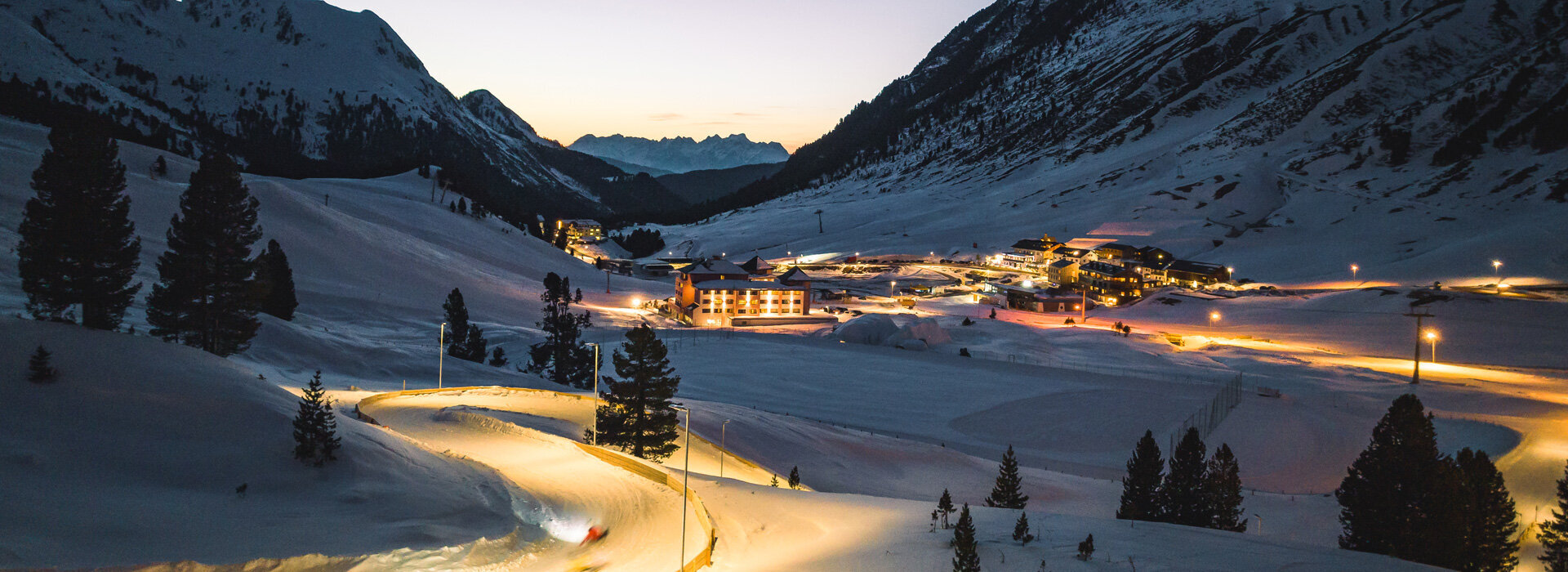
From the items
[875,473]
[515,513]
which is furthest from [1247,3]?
[515,513]

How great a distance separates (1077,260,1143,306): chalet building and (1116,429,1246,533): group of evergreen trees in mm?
65381

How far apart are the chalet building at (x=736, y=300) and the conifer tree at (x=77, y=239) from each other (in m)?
47.2

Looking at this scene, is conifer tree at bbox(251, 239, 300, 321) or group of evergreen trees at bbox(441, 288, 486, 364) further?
group of evergreen trees at bbox(441, 288, 486, 364)

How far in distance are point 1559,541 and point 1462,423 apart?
19.9m

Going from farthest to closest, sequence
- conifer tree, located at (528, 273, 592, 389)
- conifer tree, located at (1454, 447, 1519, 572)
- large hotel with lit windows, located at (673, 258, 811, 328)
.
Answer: large hotel with lit windows, located at (673, 258, 811, 328)
conifer tree, located at (528, 273, 592, 389)
conifer tree, located at (1454, 447, 1519, 572)

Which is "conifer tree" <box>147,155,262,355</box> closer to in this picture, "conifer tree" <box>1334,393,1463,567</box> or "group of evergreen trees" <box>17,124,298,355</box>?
"group of evergreen trees" <box>17,124,298,355</box>

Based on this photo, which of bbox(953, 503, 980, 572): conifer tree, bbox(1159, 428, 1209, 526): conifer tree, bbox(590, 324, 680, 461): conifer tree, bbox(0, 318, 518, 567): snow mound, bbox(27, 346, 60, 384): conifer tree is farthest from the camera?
bbox(590, 324, 680, 461): conifer tree

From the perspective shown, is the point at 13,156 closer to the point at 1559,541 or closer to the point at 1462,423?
the point at 1559,541

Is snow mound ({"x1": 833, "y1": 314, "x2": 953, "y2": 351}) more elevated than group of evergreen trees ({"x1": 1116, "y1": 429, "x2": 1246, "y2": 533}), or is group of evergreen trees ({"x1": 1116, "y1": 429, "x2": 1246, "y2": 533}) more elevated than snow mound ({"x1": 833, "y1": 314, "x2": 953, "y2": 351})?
snow mound ({"x1": 833, "y1": 314, "x2": 953, "y2": 351})

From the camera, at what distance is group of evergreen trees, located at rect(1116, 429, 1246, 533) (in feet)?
61.9

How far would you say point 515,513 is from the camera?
17609mm

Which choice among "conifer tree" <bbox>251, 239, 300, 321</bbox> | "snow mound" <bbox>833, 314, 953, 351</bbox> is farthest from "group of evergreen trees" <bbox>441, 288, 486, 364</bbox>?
"snow mound" <bbox>833, 314, 953, 351</bbox>

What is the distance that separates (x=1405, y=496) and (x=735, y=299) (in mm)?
54629

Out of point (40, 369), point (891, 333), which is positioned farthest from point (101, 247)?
point (891, 333)
